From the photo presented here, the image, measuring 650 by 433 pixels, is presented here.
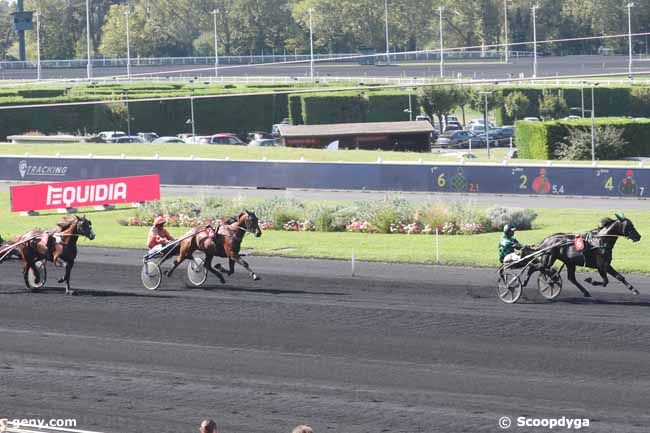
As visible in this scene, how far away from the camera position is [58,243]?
2075 cm

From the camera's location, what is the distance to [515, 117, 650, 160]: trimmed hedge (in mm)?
52719

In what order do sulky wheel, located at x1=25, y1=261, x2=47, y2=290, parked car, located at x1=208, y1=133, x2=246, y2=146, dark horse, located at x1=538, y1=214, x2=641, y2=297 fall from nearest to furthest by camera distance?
1. dark horse, located at x1=538, y1=214, x2=641, y2=297
2. sulky wheel, located at x1=25, y1=261, x2=47, y2=290
3. parked car, located at x1=208, y1=133, x2=246, y2=146

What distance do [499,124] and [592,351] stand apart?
66881 millimetres

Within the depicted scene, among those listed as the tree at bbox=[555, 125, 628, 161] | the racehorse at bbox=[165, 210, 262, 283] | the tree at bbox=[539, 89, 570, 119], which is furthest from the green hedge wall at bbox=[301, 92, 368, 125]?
the racehorse at bbox=[165, 210, 262, 283]

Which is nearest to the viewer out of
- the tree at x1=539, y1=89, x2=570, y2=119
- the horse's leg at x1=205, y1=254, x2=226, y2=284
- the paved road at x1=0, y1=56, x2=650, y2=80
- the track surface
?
the track surface

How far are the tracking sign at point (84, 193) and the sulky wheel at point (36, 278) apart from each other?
565 inches

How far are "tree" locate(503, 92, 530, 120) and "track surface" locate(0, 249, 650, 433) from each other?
57048 millimetres

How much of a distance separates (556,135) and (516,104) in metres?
26.6

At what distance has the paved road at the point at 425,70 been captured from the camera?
100 meters

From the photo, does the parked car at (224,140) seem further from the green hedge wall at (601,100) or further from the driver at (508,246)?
the driver at (508,246)

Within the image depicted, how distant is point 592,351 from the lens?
16016mm

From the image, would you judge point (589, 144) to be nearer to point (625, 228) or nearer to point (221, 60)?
point (625, 228)

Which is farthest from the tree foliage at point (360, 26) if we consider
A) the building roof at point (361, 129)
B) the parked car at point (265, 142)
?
the building roof at point (361, 129)

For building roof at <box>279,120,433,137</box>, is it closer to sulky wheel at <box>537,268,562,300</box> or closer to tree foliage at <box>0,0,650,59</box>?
sulky wheel at <box>537,268,562,300</box>
